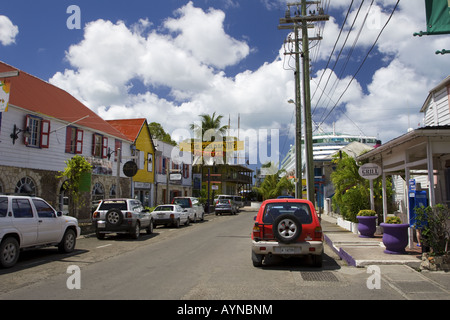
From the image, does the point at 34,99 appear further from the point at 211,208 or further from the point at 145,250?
the point at 211,208

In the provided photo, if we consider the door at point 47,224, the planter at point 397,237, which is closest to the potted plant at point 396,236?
the planter at point 397,237

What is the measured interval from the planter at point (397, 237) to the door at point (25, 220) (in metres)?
9.42

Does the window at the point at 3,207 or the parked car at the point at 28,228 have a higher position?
the window at the point at 3,207

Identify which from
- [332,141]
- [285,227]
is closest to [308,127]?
[285,227]

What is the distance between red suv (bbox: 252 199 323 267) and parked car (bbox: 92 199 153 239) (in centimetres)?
787

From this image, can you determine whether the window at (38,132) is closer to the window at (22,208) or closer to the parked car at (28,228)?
the parked car at (28,228)

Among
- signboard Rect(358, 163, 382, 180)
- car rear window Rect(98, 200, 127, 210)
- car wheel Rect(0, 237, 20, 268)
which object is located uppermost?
signboard Rect(358, 163, 382, 180)

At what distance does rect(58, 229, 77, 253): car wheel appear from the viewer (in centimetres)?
1121

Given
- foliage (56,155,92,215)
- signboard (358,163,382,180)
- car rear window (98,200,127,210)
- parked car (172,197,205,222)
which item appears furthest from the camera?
parked car (172,197,205,222)

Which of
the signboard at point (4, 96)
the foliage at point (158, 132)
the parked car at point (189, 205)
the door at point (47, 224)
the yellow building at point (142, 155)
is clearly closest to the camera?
the door at point (47, 224)

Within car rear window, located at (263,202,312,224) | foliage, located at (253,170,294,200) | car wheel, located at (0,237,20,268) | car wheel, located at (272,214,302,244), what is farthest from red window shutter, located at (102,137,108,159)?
foliage, located at (253,170,294,200)

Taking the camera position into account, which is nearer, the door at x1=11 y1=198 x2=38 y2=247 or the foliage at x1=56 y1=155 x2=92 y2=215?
the door at x1=11 y1=198 x2=38 y2=247

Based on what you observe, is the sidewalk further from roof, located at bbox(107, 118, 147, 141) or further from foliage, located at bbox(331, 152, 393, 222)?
roof, located at bbox(107, 118, 147, 141)

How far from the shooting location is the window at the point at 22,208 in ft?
30.6
